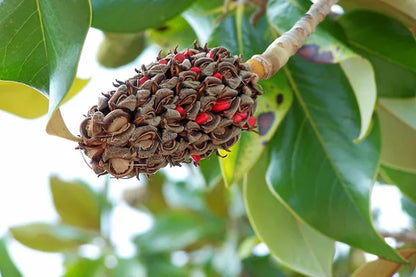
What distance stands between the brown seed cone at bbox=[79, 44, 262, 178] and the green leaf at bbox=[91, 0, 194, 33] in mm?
411

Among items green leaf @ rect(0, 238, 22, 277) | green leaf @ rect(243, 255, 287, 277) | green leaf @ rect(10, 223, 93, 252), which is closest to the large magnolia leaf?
green leaf @ rect(0, 238, 22, 277)

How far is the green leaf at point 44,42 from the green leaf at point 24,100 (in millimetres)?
161

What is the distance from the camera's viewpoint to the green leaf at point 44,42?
33.2 inches

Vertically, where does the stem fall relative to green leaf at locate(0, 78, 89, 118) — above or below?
above

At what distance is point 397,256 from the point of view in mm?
1188

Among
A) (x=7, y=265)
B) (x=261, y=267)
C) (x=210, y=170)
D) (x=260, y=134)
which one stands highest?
(x=260, y=134)

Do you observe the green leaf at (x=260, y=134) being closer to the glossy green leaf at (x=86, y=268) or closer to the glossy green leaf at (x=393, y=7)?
the glossy green leaf at (x=393, y=7)

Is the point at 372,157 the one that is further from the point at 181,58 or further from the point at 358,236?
the point at 181,58

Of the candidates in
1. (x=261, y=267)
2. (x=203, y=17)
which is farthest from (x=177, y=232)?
(x=203, y=17)

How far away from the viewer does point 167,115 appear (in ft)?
2.71

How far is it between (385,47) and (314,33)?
18 centimetres

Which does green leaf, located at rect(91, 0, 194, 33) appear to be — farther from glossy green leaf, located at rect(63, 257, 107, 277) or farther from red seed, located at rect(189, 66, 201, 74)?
glossy green leaf, located at rect(63, 257, 107, 277)

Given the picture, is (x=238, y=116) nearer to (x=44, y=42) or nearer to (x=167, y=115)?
(x=167, y=115)

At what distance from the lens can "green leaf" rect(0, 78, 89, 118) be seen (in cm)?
114
